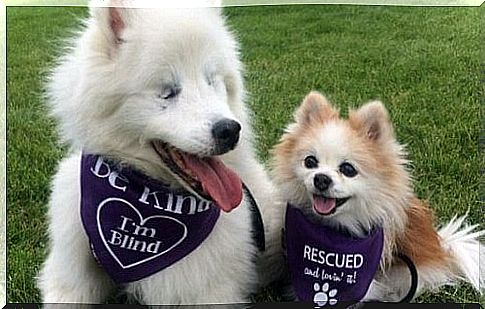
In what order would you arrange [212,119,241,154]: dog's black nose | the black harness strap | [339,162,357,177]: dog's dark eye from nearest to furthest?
1. [212,119,241,154]: dog's black nose
2. [339,162,357,177]: dog's dark eye
3. the black harness strap

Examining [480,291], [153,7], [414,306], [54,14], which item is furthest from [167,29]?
[480,291]

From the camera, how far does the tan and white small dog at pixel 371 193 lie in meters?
1.61

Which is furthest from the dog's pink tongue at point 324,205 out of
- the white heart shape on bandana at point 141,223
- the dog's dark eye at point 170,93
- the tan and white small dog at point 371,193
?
the dog's dark eye at point 170,93

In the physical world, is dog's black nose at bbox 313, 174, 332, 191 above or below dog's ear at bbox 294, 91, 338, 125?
below

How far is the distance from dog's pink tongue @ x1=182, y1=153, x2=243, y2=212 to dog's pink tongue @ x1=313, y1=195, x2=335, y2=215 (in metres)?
0.20

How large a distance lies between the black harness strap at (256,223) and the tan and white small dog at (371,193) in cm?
7

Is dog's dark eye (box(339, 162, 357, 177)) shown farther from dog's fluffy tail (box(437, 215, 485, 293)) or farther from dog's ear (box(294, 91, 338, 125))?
dog's fluffy tail (box(437, 215, 485, 293))

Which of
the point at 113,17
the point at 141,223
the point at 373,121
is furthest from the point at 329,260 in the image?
the point at 113,17

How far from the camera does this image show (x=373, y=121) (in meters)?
1.62

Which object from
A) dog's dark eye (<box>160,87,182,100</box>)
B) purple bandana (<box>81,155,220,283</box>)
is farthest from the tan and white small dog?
dog's dark eye (<box>160,87,182,100</box>)

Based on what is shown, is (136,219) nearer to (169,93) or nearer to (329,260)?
(169,93)

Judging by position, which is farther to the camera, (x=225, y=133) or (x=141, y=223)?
(x=141, y=223)

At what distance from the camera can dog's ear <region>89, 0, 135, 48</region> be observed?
140 cm

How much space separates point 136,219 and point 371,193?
53 centimetres
